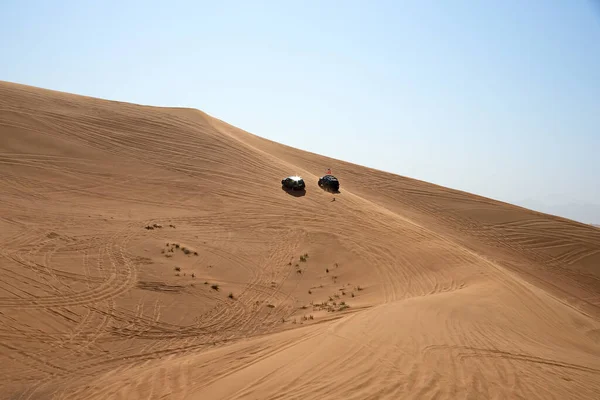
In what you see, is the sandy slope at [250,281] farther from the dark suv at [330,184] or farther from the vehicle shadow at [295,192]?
the dark suv at [330,184]

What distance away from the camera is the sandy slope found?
875 cm

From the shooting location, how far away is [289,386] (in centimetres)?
767

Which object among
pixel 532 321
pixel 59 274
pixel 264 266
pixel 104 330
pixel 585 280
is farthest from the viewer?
pixel 585 280

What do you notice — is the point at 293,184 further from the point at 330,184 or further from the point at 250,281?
the point at 250,281

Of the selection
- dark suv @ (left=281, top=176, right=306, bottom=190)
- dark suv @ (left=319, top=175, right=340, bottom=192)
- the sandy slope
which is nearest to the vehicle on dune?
dark suv @ (left=281, top=176, right=306, bottom=190)

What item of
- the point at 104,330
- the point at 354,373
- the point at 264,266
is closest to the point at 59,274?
the point at 104,330

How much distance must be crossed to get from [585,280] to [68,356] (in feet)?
74.0

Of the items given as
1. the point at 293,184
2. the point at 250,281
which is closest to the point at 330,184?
the point at 293,184

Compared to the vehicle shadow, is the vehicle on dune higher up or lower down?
higher up

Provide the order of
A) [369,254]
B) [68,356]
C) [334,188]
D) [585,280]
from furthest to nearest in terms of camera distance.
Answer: [334,188] → [585,280] → [369,254] → [68,356]

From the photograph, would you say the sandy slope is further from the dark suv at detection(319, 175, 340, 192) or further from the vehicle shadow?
the dark suv at detection(319, 175, 340, 192)

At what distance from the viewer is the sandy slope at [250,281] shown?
28.7 ft

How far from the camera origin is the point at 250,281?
15758 millimetres

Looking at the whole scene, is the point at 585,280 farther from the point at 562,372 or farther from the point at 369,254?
the point at 562,372
